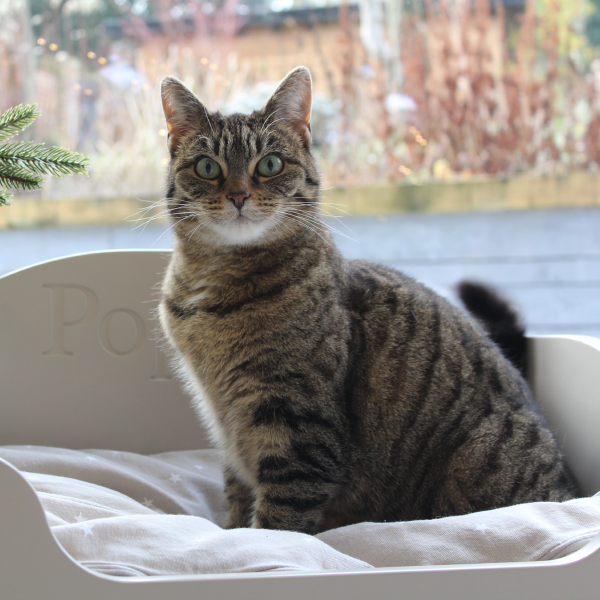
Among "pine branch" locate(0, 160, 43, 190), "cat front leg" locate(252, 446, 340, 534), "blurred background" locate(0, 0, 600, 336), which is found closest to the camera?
"pine branch" locate(0, 160, 43, 190)

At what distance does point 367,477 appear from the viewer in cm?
107

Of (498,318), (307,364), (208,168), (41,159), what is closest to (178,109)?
(208,168)

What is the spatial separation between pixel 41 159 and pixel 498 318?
1.02 meters

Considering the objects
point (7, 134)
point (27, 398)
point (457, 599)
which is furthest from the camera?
point (27, 398)

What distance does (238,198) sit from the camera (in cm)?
104

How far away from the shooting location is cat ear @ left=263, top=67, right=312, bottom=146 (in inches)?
45.8

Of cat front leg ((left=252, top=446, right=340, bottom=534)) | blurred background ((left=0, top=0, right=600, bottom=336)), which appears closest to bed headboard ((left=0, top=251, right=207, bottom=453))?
cat front leg ((left=252, top=446, right=340, bottom=534))

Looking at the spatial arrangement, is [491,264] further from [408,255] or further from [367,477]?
[367,477]

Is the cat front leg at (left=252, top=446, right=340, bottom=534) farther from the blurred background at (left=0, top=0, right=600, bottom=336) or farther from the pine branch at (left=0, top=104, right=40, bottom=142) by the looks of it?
the blurred background at (left=0, top=0, right=600, bottom=336)

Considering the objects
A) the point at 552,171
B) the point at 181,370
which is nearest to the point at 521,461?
the point at 181,370

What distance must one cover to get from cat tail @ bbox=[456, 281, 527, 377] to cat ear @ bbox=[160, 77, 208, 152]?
757 millimetres

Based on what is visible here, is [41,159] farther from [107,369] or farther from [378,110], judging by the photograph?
[378,110]

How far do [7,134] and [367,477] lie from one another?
782 millimetres

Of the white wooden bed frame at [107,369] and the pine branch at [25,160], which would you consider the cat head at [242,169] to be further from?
the white wooden bed frame at [107,369]
